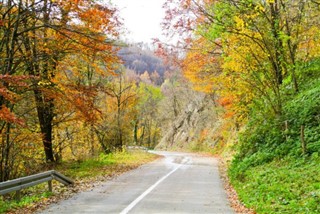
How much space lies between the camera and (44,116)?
19.9 m

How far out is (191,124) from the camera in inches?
2251

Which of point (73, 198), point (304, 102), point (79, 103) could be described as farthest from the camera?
point (304, 102)

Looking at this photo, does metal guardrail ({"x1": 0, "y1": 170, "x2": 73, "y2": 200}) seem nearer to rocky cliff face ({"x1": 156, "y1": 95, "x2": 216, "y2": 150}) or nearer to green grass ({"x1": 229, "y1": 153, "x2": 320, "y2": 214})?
green grass ({"x1": 229, "y1": 153, "x2": 320, "y2": 214})

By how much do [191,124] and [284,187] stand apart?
4776 centimetres

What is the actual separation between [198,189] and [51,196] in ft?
16.4

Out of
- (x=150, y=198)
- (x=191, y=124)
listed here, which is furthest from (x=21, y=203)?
(x=191, y=124)

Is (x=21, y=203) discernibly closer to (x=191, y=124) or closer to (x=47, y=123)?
(x=47, y=123)

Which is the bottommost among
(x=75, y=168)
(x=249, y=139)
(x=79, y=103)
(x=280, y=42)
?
(x=75, y=168)

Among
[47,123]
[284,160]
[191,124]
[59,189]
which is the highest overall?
[47,123]

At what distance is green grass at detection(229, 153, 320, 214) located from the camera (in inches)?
317

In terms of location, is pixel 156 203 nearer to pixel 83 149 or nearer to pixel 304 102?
pixel 304 102

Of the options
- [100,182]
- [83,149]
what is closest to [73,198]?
[100,182]

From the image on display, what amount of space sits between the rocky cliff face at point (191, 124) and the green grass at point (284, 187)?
115ft

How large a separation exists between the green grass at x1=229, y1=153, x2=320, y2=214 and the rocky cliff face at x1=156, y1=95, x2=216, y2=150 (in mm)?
35074
